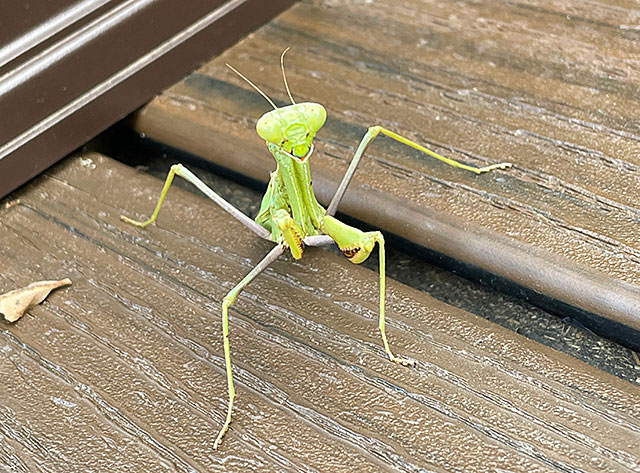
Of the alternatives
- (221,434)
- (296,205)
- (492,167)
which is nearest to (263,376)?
(221,434)

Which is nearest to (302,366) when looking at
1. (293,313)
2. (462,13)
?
(293,313)

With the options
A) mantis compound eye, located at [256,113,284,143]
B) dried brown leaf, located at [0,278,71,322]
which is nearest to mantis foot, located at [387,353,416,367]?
mantis compound eye, located at [256,113,284,143]

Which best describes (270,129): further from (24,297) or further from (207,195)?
(24,297)

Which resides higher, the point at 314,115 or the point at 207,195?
the point at 314,115

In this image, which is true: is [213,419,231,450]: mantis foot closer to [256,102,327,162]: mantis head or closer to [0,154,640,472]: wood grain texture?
[0,154,640,472]: wood grain texture

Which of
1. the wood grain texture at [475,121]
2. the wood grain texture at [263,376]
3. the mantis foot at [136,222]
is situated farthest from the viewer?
the mantis foot at [136,222]

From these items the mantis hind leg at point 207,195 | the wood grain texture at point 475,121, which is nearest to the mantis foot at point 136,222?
the mantis hind leg at point 207,195

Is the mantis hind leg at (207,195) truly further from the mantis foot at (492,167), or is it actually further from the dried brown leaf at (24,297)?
the mantis foot at (492,167)
